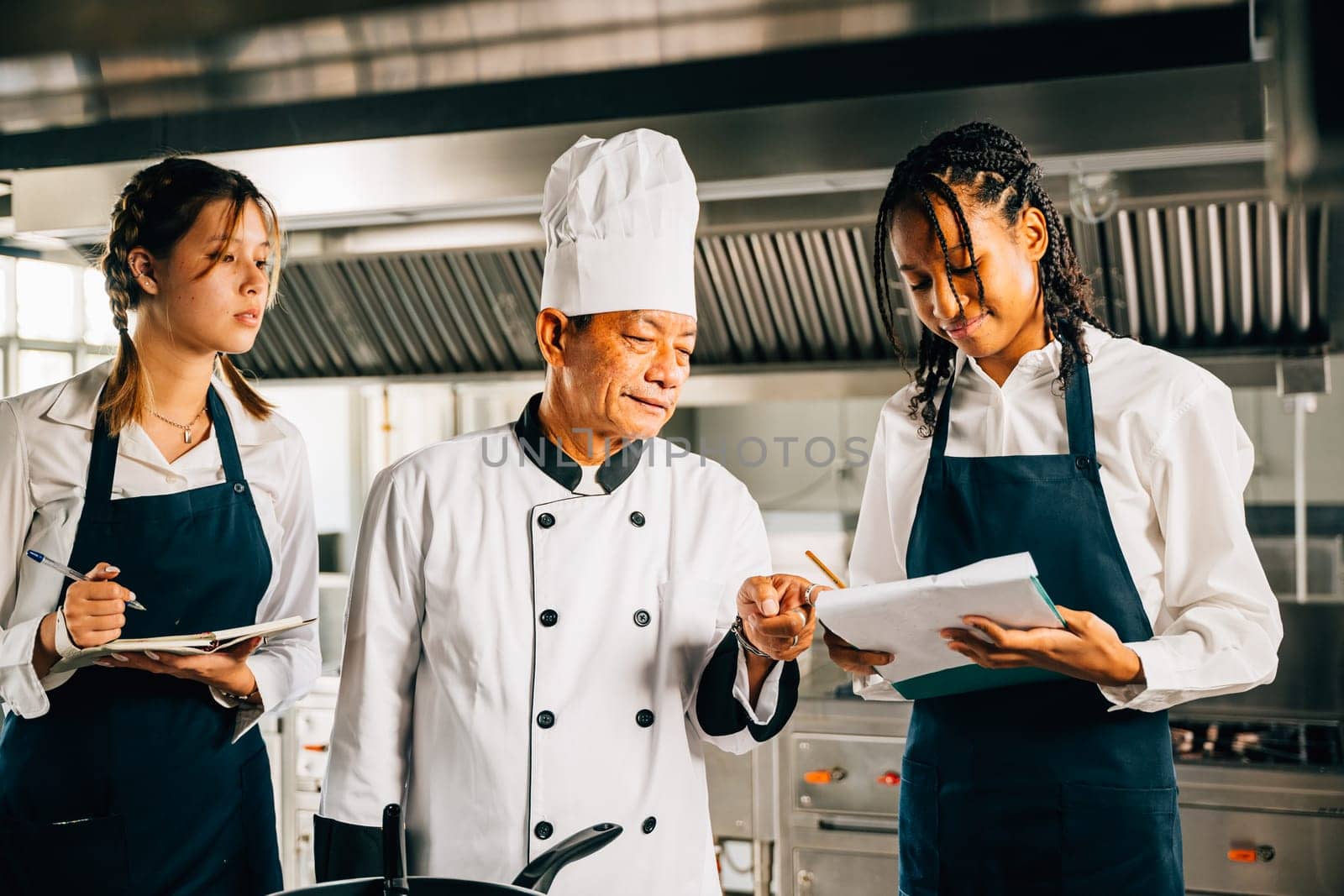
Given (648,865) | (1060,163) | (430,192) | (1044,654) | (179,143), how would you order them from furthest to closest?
1. (179,143)
2. (430,192)
3. (1060,163)
4. (648,865)
5. (1044,654)

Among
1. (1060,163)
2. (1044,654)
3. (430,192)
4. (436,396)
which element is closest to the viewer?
(1044,654)

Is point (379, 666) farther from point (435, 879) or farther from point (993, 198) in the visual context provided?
point (993, 198)

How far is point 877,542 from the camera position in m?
1.85

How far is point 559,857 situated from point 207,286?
119cm

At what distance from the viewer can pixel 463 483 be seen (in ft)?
5.46

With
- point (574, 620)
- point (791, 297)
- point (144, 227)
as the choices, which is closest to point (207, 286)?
point (144, 227)

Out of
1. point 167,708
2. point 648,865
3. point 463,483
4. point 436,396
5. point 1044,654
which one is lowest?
point 648,865

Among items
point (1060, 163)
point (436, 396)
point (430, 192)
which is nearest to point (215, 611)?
point (430, 192)

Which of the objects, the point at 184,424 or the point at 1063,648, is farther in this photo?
the point at 184,424

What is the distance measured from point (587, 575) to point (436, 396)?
2757mm

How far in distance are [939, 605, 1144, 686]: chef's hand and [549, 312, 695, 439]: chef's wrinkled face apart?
1.61 feet

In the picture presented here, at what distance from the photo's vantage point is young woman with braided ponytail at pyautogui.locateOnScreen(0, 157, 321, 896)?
185 centimetres

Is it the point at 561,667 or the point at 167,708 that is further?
the point at 167,708

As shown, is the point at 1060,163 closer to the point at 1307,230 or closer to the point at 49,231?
the point at 1307,230
